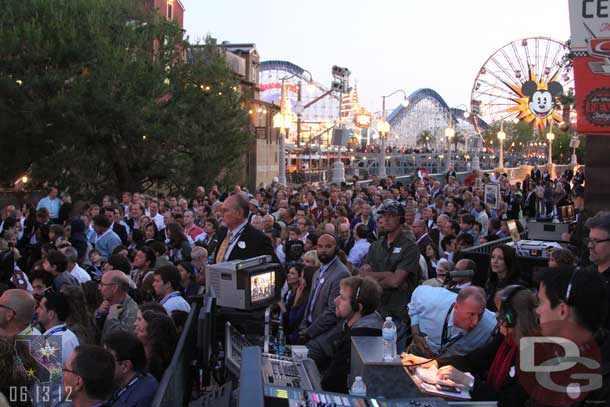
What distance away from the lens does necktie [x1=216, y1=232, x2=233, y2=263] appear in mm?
6219

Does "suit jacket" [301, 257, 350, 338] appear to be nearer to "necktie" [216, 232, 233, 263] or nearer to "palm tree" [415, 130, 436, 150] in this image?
"necktie" [216, 232, 233, 263]

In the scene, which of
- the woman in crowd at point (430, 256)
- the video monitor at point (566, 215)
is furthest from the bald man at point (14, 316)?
the video monitor at point (566, 215)

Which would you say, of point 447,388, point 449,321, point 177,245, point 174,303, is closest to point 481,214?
point 177,245

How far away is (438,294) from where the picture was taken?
502cm

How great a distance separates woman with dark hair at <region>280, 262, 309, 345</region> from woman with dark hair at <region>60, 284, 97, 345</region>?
1829mm

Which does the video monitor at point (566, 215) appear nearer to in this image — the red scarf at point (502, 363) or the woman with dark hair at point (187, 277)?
the woman with dark hair at point (187, 277)

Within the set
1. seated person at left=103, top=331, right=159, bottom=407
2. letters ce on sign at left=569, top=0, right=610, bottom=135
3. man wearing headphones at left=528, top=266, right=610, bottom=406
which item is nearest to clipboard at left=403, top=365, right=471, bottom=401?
man wearing headphones at left=528, top=266, right=610, bottom=406

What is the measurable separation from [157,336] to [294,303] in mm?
2531

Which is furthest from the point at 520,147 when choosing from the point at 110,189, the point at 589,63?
the point at 589,63

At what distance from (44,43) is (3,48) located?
1.13 metres

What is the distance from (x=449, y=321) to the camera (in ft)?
16.2

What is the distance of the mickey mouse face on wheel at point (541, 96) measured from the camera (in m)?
53.6

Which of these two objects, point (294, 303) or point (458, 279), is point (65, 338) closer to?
point (294, 303)

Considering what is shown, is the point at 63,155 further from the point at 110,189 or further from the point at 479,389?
Result: the point at 479,389
